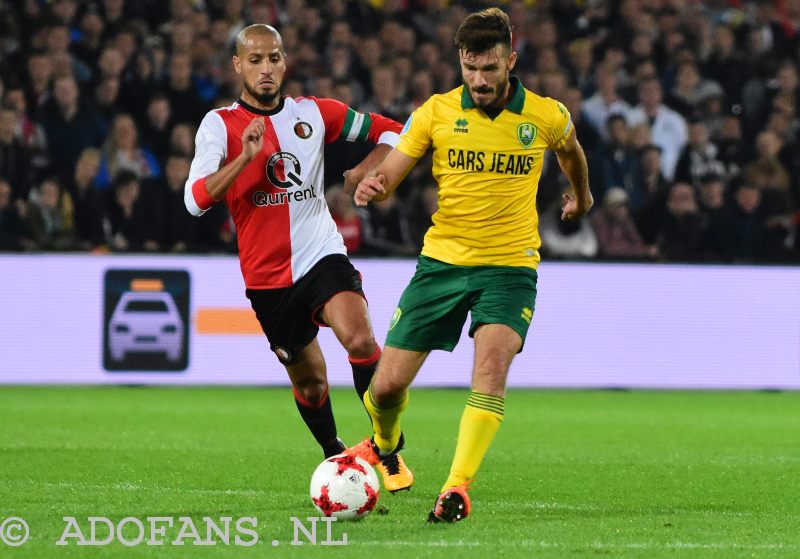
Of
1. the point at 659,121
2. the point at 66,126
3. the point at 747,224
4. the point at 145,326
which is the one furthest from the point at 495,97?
the point at 659,121

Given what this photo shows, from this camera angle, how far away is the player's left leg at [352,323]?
7.19m

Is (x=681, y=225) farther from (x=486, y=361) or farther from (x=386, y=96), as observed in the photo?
(x=486, y=361)

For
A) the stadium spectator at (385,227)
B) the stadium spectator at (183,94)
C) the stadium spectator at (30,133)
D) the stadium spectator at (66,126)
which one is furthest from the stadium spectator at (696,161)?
the stadium spectator at (30,133)

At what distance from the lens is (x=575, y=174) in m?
6.79

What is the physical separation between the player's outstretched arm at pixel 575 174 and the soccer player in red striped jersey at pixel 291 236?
3.36 feet

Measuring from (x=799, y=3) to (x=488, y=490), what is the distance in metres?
12.4

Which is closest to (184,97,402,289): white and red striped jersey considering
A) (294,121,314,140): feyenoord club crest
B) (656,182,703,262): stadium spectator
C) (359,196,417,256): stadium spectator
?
(294,121,314,140): feyenoord club crest

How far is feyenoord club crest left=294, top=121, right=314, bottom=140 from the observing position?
746 centimetres

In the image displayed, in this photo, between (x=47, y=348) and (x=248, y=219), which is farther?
(x=47, y=348)

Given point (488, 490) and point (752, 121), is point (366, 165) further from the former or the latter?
point (752, 121)

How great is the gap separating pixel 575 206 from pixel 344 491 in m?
1.86

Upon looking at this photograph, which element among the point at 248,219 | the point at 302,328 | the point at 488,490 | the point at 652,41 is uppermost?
the point at 652,41

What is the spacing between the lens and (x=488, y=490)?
741cm

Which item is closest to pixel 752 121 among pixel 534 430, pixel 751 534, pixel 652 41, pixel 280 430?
pixel 652 41
